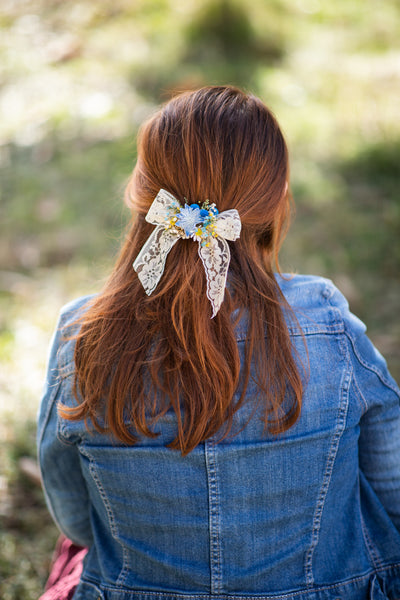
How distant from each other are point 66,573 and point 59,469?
296 mm

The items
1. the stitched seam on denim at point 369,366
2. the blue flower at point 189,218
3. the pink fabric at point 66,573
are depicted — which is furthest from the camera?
the pink fabric at point 66,573

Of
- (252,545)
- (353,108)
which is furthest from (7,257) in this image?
(353,108)

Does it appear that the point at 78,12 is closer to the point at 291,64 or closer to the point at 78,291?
the point at 291,64

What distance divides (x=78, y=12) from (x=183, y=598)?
621 centimetres

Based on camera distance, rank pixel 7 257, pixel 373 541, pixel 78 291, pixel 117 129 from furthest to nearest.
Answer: pixel 117 129 → pixel 7 257 → pixel 78 291 → pixel 373 541

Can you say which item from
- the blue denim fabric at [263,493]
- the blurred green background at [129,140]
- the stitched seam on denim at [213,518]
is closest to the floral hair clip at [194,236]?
the blue denim fabric at [263,493]

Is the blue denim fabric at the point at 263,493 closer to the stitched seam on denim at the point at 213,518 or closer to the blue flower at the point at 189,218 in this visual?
the stitched seam on denim at the point at 213,518

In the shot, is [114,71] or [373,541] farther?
[114,71]

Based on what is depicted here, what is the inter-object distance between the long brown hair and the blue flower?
40 mm

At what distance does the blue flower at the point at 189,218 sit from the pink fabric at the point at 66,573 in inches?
34.4

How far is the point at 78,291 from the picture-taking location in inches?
118

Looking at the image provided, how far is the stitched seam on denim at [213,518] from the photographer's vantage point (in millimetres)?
1047

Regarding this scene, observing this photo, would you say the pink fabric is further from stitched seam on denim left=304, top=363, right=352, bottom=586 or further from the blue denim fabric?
stitched seam on denim left=304, top=363, right=352, bottom=586

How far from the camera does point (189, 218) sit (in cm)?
100
